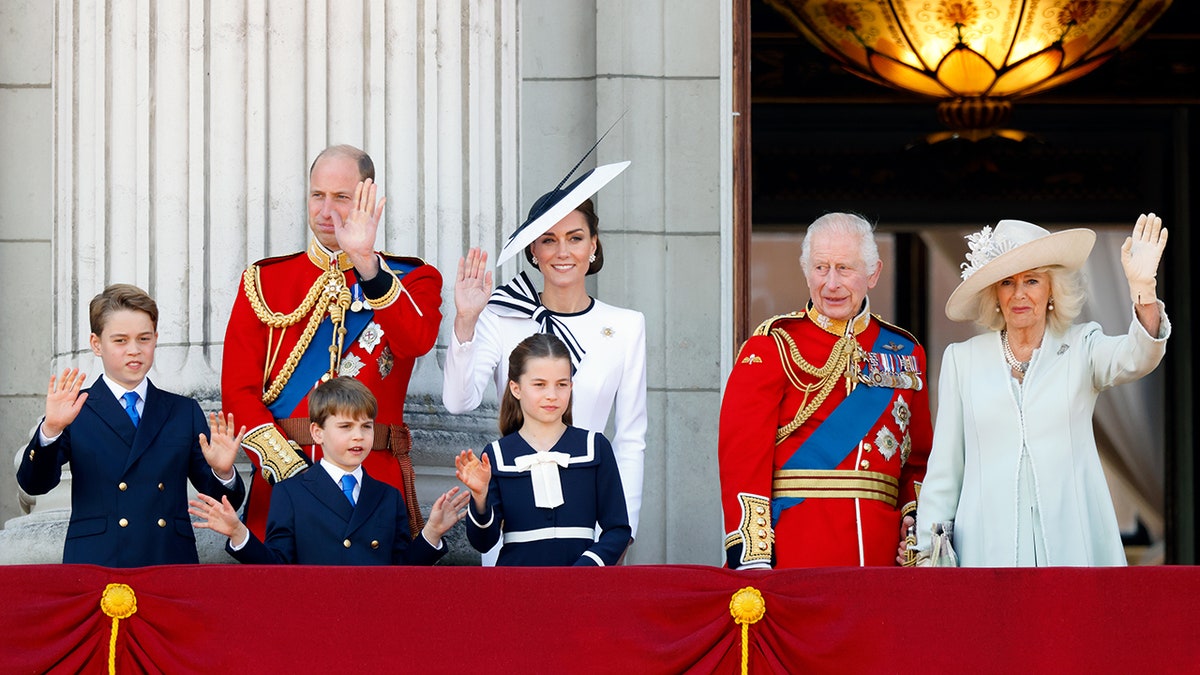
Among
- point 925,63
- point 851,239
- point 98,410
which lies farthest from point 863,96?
point 98,410

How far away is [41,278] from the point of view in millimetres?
7355

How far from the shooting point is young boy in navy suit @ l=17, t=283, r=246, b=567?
521cm

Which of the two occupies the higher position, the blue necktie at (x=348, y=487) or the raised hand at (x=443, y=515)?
the blue necktie at (x=348, y=487)

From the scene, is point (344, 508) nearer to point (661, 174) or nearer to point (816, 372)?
point (816, 372)

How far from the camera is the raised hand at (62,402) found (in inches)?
198

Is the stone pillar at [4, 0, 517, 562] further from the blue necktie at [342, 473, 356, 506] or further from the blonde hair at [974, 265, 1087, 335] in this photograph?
the blonde hair at [974, 265, 1087, 335]

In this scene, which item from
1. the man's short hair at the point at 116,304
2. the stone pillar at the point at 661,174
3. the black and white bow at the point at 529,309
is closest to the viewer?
the man's short hair at the point at 116,304

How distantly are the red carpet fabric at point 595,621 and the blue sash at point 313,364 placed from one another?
3.19ft

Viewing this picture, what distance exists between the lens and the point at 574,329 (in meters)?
5.82

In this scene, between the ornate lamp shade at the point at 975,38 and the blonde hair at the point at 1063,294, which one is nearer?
the blonde hair at the point at 1063,294

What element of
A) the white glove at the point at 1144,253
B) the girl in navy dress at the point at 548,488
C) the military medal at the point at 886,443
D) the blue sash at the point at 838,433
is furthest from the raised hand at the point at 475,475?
the white glove at the point at 1144,253

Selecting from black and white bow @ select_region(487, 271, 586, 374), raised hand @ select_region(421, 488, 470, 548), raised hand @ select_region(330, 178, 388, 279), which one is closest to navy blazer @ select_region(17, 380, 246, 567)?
raised hand @ select_region(421, 488, 470, 548)

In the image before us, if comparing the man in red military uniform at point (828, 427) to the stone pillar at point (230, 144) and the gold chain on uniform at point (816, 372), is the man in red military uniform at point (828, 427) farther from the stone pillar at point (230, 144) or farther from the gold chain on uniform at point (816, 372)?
the stone pillar at point (230, 144)

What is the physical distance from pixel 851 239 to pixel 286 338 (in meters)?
1.52
